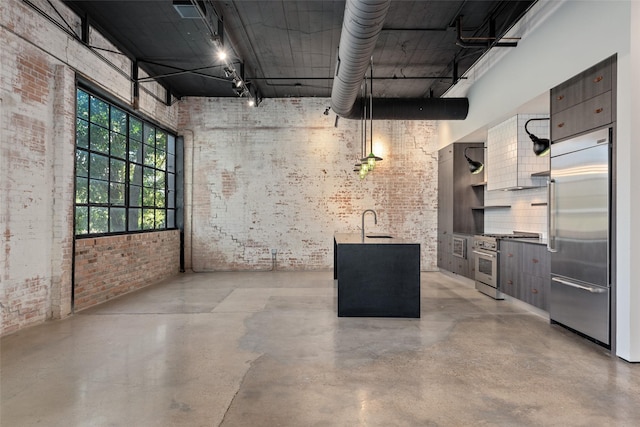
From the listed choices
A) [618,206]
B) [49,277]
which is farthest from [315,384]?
[49,277]

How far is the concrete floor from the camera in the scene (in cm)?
240

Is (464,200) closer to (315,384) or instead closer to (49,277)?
(315,384)

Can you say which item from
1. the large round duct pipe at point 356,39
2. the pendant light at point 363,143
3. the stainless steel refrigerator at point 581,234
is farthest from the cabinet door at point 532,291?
the large round duct pipe at point 356,39

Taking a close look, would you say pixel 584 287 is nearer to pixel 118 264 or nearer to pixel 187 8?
pixel 187 8

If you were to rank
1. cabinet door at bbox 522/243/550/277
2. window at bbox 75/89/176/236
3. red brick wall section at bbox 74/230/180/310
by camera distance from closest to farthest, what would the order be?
cabinet door at bbox 522/243/550/277 → red brick wall section at bbox 74/230/180/310 → window at bbox 75/89/176/236

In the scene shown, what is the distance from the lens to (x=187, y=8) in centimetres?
445

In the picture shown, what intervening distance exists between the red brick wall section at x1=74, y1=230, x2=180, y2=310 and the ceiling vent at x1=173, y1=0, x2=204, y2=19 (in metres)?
3.22

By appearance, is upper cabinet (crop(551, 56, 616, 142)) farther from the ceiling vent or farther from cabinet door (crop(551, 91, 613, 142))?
the ceiling vent

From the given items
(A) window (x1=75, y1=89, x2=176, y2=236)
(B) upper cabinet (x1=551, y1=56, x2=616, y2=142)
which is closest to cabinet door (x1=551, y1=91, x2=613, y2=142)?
(B) upper cabinet (x1=551, y1=56, x2=616, y2=142)

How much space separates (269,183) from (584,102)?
240 inches

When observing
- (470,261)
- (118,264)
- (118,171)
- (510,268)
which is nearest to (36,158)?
(118,171)

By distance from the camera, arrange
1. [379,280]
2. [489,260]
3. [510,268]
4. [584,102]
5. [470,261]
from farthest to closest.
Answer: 1. [470,261]
2. [489,260]
3. [510,268]
4. [379,280]
5. [584,102]

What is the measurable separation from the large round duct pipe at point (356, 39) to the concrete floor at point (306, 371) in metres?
3.01

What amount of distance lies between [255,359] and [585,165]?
372cm
